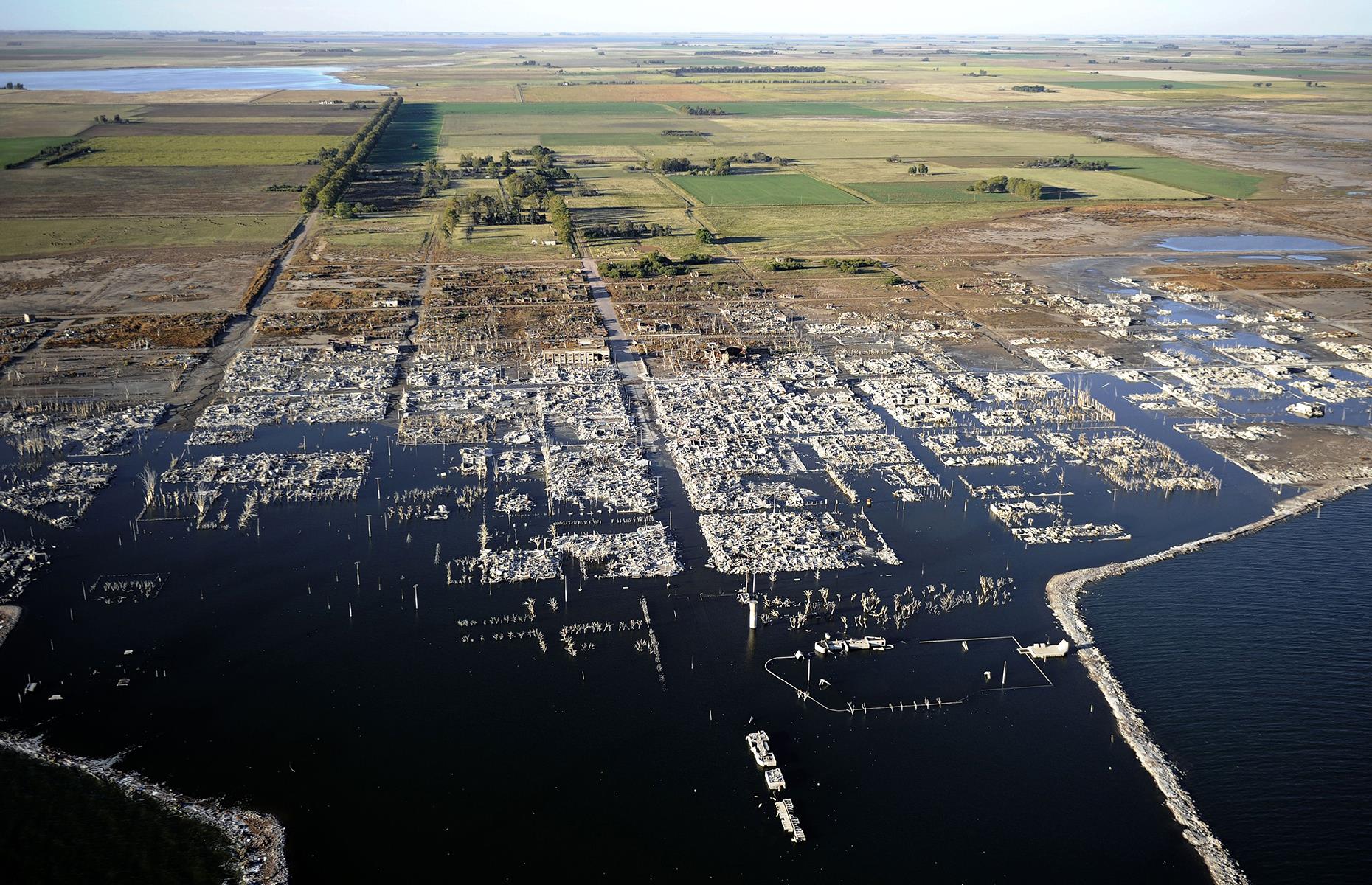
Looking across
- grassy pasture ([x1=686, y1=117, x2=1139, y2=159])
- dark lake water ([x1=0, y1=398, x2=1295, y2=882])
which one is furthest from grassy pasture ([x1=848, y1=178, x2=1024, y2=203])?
dark lake water ([x1=0, y1=398, x2=1295, y2=882])

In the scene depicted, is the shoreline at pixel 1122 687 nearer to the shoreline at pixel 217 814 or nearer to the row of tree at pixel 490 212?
the shoreline at pixel 217 814

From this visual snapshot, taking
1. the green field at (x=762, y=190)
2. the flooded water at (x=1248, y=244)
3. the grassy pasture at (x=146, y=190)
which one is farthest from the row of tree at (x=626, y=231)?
the flooded water at (x=1248, y=244)

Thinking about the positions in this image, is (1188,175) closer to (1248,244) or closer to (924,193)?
(924,193)

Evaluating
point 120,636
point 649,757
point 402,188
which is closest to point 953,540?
point 649,757

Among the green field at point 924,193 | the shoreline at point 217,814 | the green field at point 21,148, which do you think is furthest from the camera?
the green field at point 21,148

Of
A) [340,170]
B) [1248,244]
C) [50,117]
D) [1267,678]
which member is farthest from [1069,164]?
[50,117]

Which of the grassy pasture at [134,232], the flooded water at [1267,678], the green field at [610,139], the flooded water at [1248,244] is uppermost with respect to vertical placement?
the green field at [610,139]

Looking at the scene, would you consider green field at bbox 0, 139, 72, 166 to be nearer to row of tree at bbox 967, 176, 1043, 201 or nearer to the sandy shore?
the sandy shore

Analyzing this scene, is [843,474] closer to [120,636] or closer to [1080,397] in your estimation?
[1080,397]
